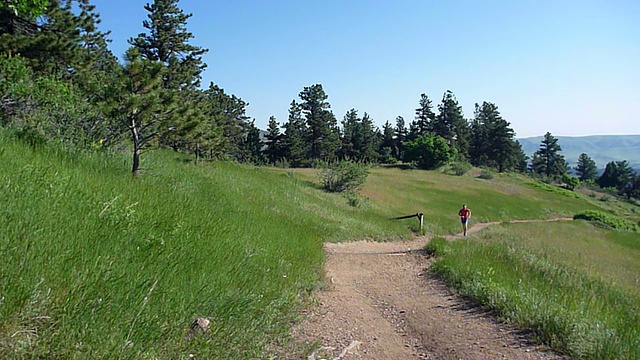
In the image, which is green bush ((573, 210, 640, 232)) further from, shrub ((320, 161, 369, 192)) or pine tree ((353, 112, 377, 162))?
pine tree ((353, 112, 377, 162))

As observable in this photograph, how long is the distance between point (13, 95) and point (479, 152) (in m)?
114

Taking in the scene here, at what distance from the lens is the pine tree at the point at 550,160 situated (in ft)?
376

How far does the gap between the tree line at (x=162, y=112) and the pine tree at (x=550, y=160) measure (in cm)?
25

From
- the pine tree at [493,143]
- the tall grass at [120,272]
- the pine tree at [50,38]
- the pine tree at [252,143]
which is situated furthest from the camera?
the pine tree at [493,143]

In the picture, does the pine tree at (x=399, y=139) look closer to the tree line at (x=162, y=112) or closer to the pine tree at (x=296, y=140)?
the tree line at (x=162, y=112)

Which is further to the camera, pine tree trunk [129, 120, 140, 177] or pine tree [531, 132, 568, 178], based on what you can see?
pine tree [531, 132, 568, 178]

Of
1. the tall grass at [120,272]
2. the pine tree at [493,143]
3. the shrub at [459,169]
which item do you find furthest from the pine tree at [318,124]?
the tall grass at [120,272]

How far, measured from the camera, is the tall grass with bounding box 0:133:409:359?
296cm

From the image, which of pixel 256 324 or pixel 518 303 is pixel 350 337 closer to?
pixel 256 324

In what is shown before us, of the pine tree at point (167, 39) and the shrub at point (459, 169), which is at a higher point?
A: the pine tree at point (167, 39)

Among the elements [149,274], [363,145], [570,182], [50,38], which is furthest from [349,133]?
[149,274]

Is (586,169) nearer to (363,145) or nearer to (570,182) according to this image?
(570,182)

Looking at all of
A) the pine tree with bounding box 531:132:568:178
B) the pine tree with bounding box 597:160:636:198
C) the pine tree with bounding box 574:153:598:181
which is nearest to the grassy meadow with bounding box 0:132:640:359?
the pine tree with bounding box 531:132:568:178

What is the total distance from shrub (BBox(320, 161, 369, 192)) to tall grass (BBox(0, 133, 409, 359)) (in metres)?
28.5
